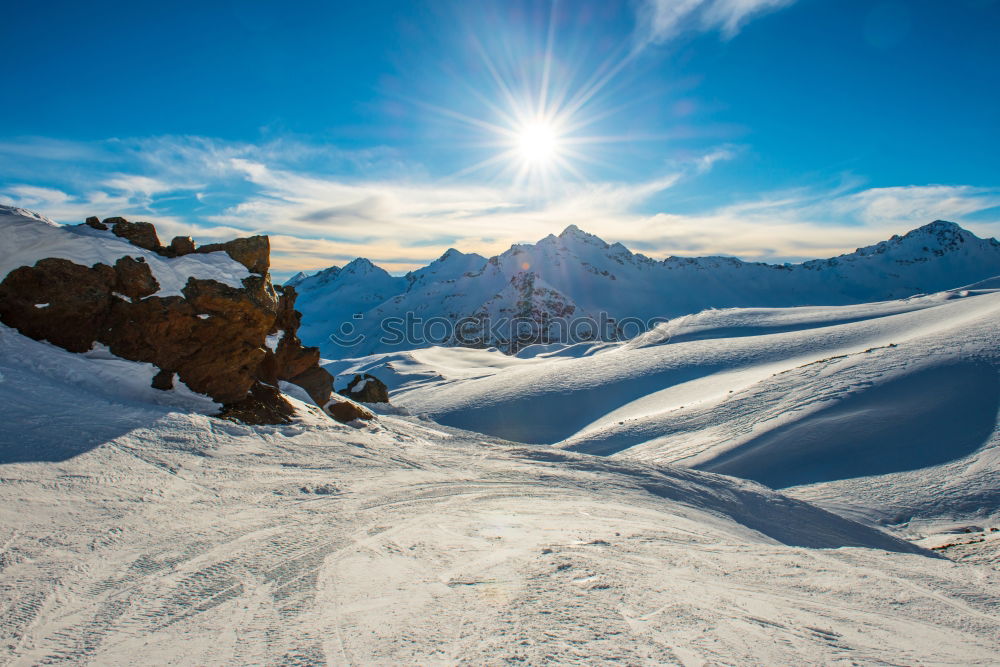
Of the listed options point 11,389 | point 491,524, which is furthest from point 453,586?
point 11,389

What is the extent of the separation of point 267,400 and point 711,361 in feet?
72.3

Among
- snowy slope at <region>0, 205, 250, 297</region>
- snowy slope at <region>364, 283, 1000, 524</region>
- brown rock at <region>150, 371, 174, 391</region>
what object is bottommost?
snowy slope at <region>364, 283, 1000, 524</region>

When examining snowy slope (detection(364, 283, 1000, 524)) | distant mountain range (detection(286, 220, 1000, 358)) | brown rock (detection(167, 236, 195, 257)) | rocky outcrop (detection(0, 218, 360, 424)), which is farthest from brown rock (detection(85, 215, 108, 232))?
distant mountain range (detection(286, 220, 1000, 358))

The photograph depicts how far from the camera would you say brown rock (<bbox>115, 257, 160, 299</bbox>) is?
9.45 meters

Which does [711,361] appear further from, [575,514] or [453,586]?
[453,586]

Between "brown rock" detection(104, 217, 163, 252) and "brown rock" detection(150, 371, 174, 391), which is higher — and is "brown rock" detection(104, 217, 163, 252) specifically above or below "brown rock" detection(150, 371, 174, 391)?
above

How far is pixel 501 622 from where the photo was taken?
3.09 metres

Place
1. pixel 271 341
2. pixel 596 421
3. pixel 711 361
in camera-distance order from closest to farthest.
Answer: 1. pixel 271 341
2. pixel 596 421
3. pixel 711 361

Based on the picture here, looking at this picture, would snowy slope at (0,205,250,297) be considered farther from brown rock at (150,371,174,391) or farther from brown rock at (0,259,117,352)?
brown rock at (150,371,174,391)

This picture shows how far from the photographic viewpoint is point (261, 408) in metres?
9.52

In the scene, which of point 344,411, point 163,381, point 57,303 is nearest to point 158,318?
point 163,381

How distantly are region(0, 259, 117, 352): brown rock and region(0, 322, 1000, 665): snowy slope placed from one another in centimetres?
55

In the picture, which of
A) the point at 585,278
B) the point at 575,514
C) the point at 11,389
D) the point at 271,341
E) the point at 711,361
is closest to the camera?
the point at 575,514

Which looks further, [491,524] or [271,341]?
[271,341]
